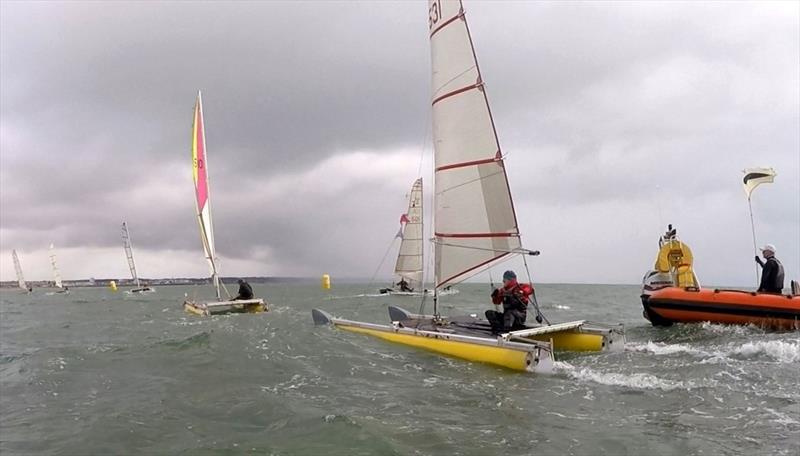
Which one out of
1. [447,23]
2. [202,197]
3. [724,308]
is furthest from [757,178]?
[202,197]

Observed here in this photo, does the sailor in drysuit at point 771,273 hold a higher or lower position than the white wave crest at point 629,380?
higher

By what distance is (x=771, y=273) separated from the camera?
44.4 feet

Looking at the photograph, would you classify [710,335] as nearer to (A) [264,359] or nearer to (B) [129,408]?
(A) [264,359]

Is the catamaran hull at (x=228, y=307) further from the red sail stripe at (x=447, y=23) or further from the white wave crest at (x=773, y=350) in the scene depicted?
the white wave crest at (x=773, y=350)

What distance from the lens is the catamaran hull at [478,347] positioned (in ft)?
29.2

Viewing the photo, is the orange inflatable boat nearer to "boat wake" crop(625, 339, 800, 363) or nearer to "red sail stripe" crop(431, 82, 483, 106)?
"boat wake" crop(625, 339, 800, 363)

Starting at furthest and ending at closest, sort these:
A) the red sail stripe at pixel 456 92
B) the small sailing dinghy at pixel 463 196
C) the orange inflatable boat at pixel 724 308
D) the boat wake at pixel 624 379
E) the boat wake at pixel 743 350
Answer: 1. the orange inflatable boat at pixel 724 308
2. the red sail stripe at pixel 456 92
3. the small sailing dinghy at pixel 463 196
4. the boat wake at pixel 743 350
5. the boat wake at pixel 624 379

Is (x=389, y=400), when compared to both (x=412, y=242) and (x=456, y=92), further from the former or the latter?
(x=412, y=242)

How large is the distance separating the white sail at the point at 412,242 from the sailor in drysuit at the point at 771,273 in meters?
24.3

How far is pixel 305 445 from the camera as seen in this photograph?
549cm

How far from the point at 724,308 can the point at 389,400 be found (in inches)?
394

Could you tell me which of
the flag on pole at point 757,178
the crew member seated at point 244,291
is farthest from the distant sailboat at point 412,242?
the flag on pole at point 757,178

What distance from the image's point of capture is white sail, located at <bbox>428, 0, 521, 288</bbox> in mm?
11781

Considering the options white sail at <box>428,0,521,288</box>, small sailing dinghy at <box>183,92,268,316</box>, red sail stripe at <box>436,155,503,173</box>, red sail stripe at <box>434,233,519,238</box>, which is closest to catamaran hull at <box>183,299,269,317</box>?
small sailing dinghy at <box>183,92,268,316</box>
